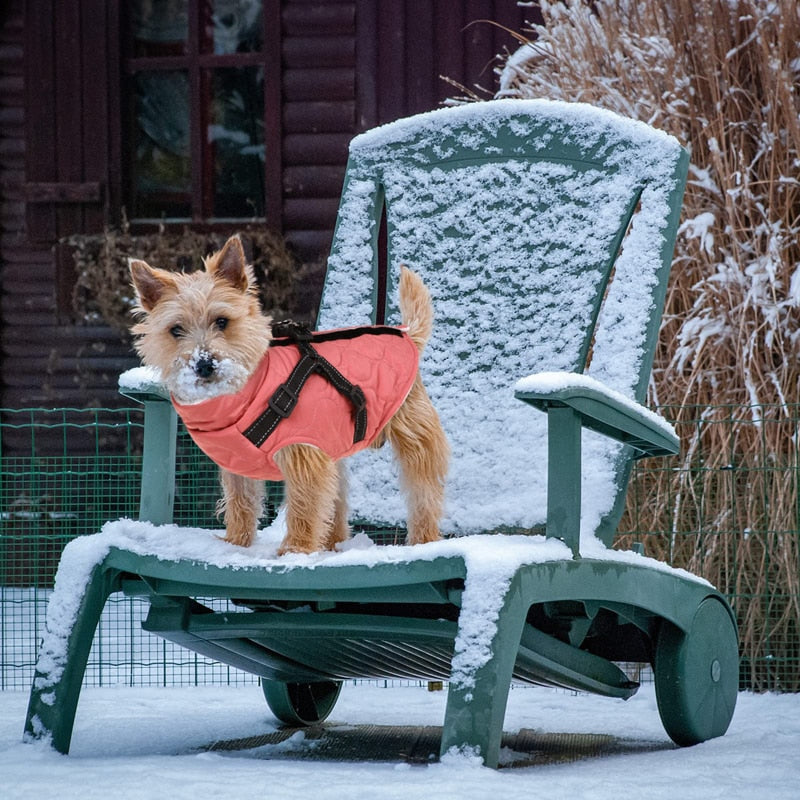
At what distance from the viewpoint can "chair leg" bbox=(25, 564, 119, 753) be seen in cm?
220

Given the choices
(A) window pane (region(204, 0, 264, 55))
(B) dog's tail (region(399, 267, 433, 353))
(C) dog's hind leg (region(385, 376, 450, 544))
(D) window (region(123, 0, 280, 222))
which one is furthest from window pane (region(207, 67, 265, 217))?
(C) dog's hind leg (region(385, 376, 450, 544))

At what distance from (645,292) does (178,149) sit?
13.6 ft

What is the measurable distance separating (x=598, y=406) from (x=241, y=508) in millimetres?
767

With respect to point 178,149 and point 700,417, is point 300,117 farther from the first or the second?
point 700,417

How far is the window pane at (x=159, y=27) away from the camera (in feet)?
20.6

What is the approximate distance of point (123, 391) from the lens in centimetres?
247

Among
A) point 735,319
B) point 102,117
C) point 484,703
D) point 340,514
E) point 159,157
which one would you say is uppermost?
point 102,117

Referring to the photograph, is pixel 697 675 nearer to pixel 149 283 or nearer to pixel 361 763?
pixel 361 763

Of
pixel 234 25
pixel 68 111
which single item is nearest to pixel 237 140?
pixel 234 25

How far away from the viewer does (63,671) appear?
2.22m

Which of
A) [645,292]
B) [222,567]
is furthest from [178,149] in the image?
[222,567]

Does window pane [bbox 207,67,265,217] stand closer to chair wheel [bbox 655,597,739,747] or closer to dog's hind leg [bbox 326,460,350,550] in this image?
dog's hind leg [bbox 326,460,350,550]

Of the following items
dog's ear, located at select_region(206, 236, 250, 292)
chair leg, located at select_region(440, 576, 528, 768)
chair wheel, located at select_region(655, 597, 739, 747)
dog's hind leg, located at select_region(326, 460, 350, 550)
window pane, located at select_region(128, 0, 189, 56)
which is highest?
window pane, located at select_region(128, 0, 189, 56)

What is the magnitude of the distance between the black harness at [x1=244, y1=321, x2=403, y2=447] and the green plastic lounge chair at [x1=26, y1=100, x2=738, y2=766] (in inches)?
9.1
